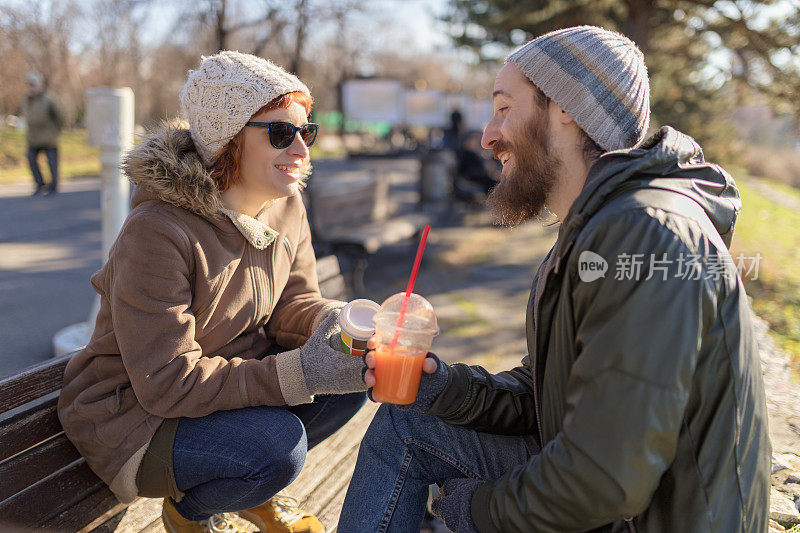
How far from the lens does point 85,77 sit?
2834cm

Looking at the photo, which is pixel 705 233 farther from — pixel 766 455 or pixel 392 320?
pixel 392 320

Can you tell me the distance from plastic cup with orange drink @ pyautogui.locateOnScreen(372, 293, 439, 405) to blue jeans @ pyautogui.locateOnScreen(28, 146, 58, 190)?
10.7 metres

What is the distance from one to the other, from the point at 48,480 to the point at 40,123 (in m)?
10.2

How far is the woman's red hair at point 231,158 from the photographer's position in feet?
7.43

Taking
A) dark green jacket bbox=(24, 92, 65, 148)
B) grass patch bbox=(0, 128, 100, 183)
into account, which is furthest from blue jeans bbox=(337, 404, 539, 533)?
grass patch bbox=(0, 128, 100, 183)

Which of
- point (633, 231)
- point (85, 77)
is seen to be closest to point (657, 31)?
point (633, 231)

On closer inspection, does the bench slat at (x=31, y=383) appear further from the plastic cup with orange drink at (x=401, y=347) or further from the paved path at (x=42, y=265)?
the paved path at (x=42, y=265)

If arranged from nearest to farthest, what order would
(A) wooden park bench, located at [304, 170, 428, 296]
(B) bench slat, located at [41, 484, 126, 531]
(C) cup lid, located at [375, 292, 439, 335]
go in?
1. (C) cup lid, located at [375, 292, 439, 335]
2. (B) bench slat, located at [41, 484, 126, 531]
3. (A) wooden park bench, located at [304, 170, 428, 296]

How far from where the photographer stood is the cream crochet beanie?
218cm

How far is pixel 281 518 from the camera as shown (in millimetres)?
2266

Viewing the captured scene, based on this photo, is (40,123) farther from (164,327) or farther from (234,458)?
(234,458)

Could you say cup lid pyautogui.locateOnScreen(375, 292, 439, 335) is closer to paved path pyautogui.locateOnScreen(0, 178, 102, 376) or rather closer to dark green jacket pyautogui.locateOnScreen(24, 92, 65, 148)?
paved path pyautogui.locateOnScreen(0, 178, 102, 376)

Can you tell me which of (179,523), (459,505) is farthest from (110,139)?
(459,505)

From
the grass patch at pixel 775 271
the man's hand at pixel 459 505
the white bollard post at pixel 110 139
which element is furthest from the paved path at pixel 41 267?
the grass patch at pixel 775 271
